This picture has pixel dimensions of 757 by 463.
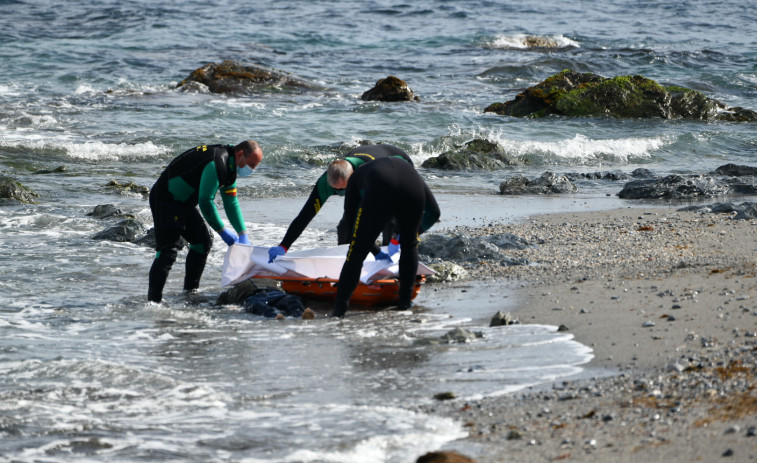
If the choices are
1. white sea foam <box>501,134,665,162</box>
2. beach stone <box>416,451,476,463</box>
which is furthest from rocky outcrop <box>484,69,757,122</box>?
beach stone <box>416,451,476,463</box>

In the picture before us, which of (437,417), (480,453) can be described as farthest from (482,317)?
(480,453)

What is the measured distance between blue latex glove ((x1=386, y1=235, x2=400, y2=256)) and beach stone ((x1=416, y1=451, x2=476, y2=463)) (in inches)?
155

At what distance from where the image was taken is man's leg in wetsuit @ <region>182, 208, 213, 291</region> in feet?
28.2

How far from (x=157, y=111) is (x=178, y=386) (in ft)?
58.7

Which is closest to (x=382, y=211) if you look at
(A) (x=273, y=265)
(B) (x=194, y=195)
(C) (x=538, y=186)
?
(A) (x=273, y=265)

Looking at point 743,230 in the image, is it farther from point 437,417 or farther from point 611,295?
point 437,417

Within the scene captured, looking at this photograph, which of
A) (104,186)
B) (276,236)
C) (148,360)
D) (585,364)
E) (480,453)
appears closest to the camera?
(480,453)

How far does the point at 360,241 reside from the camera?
746cm

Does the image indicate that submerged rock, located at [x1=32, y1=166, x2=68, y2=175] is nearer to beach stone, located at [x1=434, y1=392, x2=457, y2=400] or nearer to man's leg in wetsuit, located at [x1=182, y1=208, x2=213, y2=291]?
man's leg in wetsuit, located at [x1=182, y1=208, x2=213, y2=291]

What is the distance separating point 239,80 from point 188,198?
19032 millimetres

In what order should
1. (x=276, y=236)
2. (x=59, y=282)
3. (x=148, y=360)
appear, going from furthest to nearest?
(x=276, y=236), (x=59, y=282), (x=148, y=360)

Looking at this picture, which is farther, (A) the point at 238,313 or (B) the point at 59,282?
(B) the point at 59,282

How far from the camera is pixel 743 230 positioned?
988 cm

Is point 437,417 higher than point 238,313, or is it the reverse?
point 437,417
